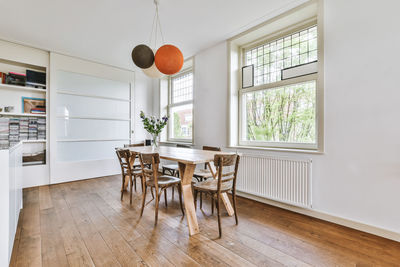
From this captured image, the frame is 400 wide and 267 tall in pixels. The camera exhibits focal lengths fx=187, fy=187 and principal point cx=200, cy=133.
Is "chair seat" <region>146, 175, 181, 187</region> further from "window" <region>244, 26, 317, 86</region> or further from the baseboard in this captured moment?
"window" <region>244, 26, 317, 86</region>

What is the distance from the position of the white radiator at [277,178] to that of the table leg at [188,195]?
1.21 metres

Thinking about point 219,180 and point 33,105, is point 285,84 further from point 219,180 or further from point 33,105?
point 33,105

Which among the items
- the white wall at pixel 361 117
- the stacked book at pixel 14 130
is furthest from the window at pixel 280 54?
the stacked book at pixel 14 130

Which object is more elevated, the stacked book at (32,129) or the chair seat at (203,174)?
the stacked book at (32,129)

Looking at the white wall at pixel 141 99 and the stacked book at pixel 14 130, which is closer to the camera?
the stacked book at pixel 14 130

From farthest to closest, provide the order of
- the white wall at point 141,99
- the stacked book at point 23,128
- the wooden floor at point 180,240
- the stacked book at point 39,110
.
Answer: the white wall at point 141,99 < the stacked book at point 39,110 < the stacked book at point 23,128 < the wooden floor at point 180,240

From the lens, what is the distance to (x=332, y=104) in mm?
2176

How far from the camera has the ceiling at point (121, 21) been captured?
2451 millimetres

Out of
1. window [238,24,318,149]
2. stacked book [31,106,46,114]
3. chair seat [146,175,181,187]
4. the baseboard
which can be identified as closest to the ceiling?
window [238,24,318,149]

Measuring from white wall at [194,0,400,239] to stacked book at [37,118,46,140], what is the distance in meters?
4.79

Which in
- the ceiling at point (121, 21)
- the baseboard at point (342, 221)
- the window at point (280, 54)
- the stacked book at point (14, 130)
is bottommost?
the baseboard at point (342, 221)

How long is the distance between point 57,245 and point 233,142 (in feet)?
8.70

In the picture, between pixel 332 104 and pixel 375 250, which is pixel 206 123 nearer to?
pixel 332 104

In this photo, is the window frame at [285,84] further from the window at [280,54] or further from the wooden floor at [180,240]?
the wooden floor at [180,240]
